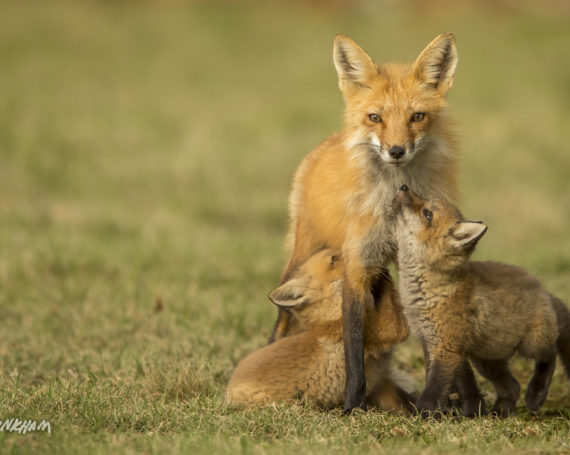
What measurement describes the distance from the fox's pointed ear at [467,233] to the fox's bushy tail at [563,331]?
97cm

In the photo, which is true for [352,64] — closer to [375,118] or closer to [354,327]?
[375,118]

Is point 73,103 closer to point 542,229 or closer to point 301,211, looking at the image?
point 542,229

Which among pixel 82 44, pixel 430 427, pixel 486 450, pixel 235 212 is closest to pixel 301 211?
pixel 430 427

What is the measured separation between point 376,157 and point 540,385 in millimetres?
2017

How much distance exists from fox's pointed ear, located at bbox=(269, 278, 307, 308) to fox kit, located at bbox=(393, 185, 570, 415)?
0.76 metres

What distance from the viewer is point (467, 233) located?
4762 mm

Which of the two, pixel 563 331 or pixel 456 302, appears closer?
pixel 456 302

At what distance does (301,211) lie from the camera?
5.98 meters

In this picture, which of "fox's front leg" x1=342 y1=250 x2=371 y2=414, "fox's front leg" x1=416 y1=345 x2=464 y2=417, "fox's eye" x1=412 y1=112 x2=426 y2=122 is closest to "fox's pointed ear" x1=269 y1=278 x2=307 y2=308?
"fox's front leg" x1=342 y1=250 x2=371 y2=414

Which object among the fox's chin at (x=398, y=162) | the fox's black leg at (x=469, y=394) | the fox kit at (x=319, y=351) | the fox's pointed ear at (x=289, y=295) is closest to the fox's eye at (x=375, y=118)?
the fox's chin at (x=398, y=162)

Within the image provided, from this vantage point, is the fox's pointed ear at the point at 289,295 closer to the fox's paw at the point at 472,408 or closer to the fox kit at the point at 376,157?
the fox kit at the point at 376,157

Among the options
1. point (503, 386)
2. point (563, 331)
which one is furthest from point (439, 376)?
point (563, 331)

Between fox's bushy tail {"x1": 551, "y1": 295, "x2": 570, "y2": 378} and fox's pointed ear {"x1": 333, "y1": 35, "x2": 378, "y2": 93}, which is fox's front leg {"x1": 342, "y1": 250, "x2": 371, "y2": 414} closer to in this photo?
fox's pointed ear {"x1": 333, "y1": 35, "x2": 378, "y2": 93}

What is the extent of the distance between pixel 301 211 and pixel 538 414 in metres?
2.36
